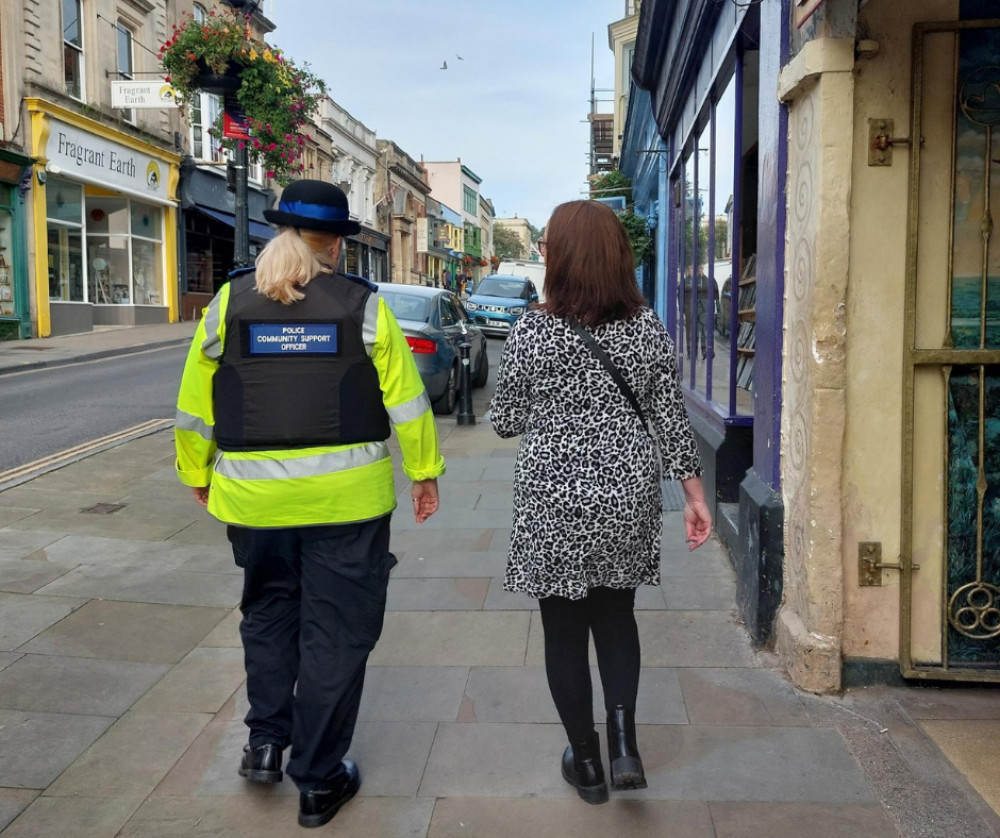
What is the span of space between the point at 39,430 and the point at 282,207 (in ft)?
25.8

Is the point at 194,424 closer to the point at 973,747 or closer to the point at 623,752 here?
the point at 623,752

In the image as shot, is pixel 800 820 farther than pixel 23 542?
No

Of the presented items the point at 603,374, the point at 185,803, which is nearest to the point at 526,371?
the point at 603,374

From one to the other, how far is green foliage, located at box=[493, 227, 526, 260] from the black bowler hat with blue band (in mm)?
125132

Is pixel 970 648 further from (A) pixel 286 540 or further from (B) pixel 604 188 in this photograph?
(B) pixel 604 188

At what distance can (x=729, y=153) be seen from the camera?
6.46 meters

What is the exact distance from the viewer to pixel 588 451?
113 inches

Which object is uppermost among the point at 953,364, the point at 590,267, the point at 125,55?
the point at 125,55

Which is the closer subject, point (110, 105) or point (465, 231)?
point (110, 105)

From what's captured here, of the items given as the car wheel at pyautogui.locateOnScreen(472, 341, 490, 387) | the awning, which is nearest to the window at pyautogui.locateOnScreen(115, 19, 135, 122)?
the awning

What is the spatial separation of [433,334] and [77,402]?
14.4ft

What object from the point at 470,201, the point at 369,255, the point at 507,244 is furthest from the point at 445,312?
the point at 507,244

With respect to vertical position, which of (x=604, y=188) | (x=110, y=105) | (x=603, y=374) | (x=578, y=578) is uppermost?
(x=110, y=105)

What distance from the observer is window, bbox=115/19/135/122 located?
24031 millimetres
